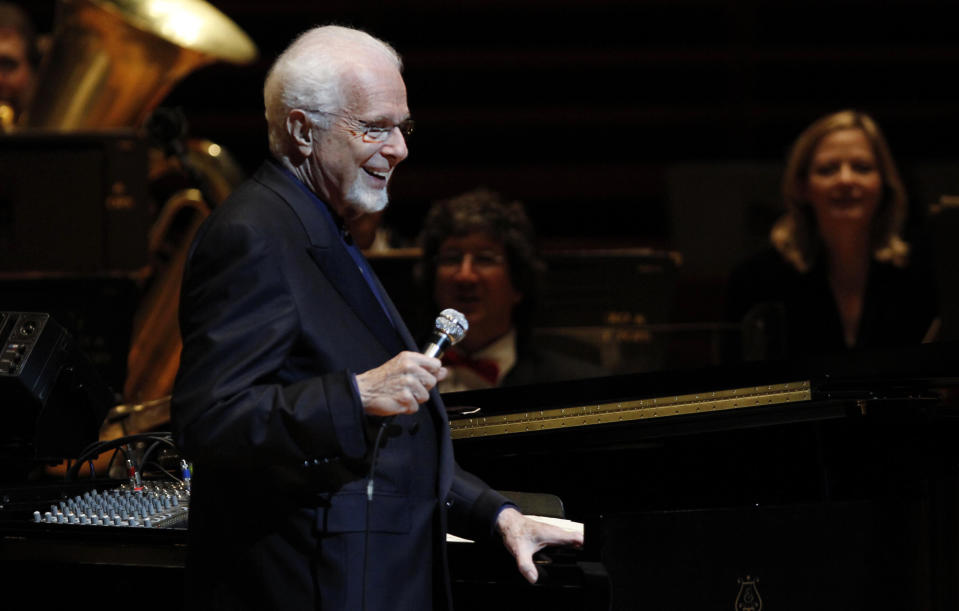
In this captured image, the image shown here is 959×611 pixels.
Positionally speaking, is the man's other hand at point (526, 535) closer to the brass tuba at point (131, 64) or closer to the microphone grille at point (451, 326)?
the microphone grille at point (451, 326)

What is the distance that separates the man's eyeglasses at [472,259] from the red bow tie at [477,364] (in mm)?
214

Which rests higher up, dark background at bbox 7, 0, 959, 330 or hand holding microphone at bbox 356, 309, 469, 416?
dark background at bbox 7, 0, 959, 330

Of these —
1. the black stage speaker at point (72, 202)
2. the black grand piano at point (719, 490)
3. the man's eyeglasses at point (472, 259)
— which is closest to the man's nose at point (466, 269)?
the man's eyeglasses at point (472, 259)

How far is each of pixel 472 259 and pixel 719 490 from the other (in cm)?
121

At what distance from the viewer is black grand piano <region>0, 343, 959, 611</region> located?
1.53 m

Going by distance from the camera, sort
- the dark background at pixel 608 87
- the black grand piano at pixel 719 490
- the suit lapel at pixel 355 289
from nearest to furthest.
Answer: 1. the suit lapel at pixel 355 289
2. the black grand piano at pixel 719 490
3. the dark background at pixel 608 87

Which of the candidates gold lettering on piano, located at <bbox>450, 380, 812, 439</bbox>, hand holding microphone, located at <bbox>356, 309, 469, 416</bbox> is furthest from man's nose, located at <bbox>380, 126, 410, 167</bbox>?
gold lettering on piano, located at <bbox>450, 380, 812, 439</bbox>

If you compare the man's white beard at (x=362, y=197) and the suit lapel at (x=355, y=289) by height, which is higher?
the man's white beard at (x=362, y=197)

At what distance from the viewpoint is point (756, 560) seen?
5.11ft

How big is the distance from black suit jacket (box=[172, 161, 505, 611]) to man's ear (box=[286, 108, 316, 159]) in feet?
0.12

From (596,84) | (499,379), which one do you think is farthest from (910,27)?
(499,379)

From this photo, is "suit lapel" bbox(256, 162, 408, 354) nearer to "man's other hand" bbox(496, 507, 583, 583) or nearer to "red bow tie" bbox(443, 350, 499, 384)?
"man's other hand" bbox(496, 507, 583, 583)

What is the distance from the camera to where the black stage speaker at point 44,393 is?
1617mm

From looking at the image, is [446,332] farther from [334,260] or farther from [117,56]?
[117,56]
